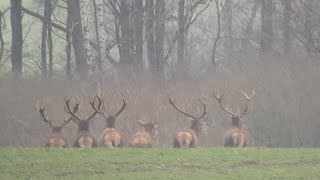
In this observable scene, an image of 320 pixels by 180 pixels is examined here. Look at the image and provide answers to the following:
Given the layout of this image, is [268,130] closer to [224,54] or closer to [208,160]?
[208,160]

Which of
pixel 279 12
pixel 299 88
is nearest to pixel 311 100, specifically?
pixel 299 88

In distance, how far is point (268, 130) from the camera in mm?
23547

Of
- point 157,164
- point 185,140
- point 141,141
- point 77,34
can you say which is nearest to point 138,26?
point 77,34

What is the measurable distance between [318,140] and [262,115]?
203 centimetres

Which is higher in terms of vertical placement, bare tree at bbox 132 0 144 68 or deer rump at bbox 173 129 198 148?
bare tree at bbox 132 0 144 68

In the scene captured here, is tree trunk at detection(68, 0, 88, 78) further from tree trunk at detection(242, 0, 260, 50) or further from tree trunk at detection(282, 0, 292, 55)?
tree trunk at detection(282, 0, 292, 55)

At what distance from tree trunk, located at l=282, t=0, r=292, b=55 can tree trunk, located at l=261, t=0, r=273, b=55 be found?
80 centimetres

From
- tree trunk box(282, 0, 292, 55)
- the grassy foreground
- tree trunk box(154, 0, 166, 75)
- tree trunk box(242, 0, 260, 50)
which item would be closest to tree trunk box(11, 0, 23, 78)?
tree trunk box(154, 0, 166, 75)

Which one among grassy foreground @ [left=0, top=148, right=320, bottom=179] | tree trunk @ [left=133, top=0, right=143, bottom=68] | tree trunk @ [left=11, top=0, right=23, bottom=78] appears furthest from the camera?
tree trunk @ [left=133, top=0, right=143, bottom=68]

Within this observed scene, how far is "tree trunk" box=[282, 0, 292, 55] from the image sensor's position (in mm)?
28797

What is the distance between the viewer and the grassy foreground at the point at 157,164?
1262cm

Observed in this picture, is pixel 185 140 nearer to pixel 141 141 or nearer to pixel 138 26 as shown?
pixel 141 141

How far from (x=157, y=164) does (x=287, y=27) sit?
17.1m

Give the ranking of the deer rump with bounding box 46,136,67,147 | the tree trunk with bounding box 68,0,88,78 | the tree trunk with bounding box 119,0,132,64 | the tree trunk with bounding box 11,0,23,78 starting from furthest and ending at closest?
the tree trunk with bounding box 119,0,132,64 → the tree trunk with bounding box 11,0,23,78 → the tree trunk with bounding box 68,0,88,78 → the deer rump with bounding box 46,136,67,147
